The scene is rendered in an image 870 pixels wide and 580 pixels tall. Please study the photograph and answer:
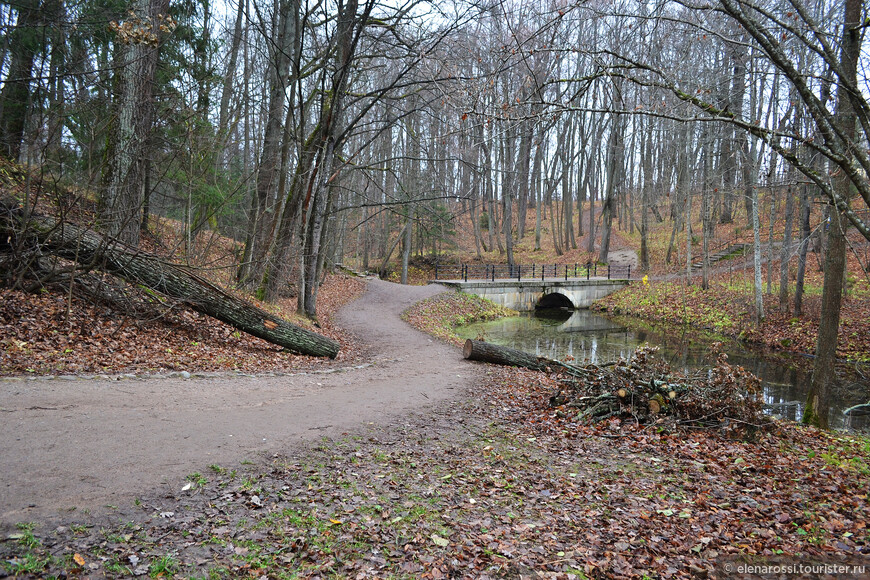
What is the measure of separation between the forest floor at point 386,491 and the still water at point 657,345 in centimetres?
467

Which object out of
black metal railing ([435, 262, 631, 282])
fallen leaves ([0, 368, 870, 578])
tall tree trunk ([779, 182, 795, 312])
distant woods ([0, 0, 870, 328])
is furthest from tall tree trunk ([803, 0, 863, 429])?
black metal railing ([435, 262, 631, 282])

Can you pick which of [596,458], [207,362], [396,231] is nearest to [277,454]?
[596,458]

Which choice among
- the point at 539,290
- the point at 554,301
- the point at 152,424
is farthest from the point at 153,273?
the point at 554,301

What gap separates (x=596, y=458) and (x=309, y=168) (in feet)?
35.5

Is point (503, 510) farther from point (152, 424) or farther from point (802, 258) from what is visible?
point (802, 258)

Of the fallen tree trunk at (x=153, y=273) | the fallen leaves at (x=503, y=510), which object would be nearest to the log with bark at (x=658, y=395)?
the fallen leaves at (x=503, y=510)

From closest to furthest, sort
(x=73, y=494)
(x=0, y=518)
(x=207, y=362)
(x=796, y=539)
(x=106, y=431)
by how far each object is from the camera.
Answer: (x=0, y=518) < (x=73, y=494) < (x=796, y=539) < (x=106, y=431) < (x=207, y=362)

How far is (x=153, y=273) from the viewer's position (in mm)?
9258

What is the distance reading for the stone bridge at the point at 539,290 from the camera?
2716cm

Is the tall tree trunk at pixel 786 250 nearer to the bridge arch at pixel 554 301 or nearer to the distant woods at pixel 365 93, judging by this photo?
the distant woods at pixel 365 93

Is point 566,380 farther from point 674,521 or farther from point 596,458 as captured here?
point 674,521

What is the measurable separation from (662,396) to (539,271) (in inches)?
1116

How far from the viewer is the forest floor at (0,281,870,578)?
334 centimetres

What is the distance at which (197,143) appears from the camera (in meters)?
12.1
